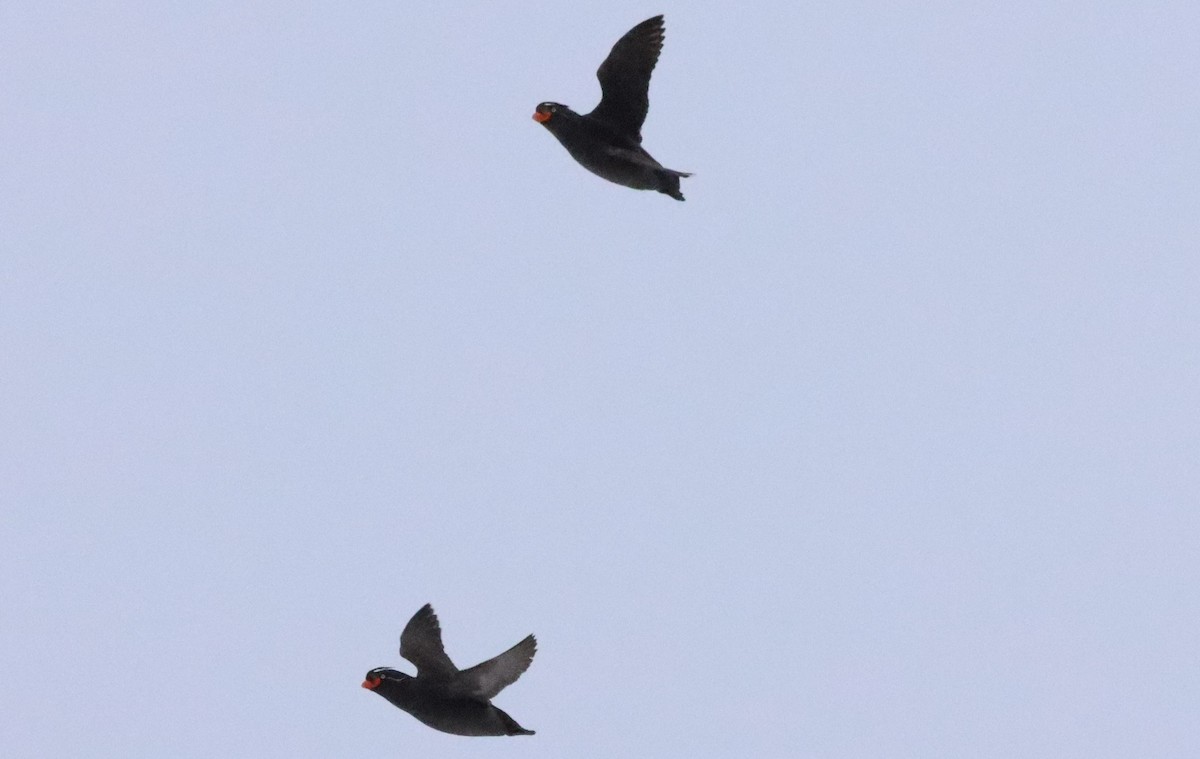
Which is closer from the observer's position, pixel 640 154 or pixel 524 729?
pixel 524 729

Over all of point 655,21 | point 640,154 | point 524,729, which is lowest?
point 524,729

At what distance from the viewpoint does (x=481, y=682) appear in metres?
21.4

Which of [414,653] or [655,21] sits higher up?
[655,21]

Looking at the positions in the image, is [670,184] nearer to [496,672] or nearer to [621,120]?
[621,120]

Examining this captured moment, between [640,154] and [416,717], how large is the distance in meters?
7.60

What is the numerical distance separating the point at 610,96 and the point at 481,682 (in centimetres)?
769

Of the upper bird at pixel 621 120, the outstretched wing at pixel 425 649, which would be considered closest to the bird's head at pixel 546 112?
the upper bird at pixel 621 120

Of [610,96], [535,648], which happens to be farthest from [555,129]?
[535,648]

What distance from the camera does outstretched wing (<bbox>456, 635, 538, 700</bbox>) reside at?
21.3 m

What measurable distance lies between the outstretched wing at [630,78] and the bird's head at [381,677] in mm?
7486

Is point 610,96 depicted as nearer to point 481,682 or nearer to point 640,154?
point 640,154

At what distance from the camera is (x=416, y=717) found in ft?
70.5

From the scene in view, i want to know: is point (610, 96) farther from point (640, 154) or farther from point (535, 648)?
point (535, 648)

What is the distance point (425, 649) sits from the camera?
21.5 metres
